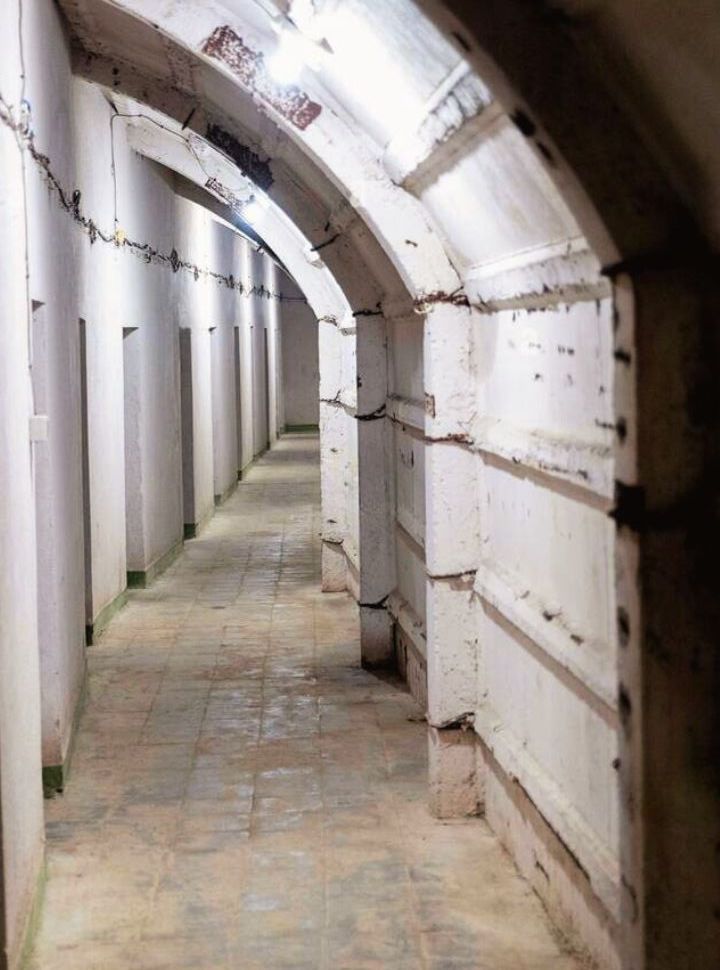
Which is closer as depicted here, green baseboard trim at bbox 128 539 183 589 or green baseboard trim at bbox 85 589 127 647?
green baseboard trim at bbox 85 589 127 647

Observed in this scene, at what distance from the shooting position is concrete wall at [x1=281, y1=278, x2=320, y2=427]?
103 ft

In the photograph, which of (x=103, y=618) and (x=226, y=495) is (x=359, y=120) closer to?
(x=103, y=618)

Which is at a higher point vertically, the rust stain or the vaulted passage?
the rust stain

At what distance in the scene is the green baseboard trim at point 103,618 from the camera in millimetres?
9523

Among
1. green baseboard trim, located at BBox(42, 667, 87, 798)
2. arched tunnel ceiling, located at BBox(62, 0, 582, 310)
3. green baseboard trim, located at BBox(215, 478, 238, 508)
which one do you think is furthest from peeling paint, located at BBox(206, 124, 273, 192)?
green baseboard trim, located at BBox(215, 478, 238, 508)

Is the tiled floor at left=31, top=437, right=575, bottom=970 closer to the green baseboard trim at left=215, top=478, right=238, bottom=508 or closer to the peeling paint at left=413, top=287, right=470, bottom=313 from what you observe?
the peeling paint at left=413, top=287, right=470, bottom=313

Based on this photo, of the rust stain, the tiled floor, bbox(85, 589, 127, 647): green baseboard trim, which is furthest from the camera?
bbox(85, 589, 127, 647): green baseboard trim

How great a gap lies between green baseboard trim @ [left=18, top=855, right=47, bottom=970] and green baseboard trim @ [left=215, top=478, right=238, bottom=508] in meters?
12.4

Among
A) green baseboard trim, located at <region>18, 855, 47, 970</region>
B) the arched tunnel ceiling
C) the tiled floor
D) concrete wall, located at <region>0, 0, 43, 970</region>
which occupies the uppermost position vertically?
the arched tunnel ceiling

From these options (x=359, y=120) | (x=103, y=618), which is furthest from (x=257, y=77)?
(x=103, y=618)

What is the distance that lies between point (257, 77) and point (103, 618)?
4982mm

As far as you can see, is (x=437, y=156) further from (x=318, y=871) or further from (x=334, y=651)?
(x=334, y=651)

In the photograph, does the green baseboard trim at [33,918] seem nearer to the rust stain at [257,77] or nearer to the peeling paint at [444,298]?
the peeling paint at [444,298]

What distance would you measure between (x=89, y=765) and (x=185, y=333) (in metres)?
8.84
